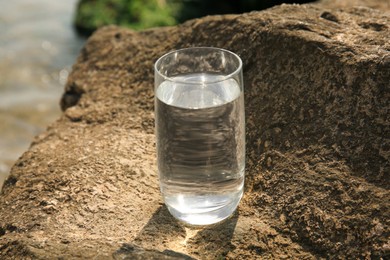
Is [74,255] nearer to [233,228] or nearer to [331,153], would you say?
[233,228]

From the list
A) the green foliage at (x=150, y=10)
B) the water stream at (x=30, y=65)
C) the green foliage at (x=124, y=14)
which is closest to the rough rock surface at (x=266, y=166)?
the water stream at (x=30, y=65)

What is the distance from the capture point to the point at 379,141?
7.49 ft

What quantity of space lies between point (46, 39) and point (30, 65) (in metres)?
0.78

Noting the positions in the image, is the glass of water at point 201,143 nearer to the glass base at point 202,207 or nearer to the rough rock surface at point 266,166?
the glass base at point 202,207

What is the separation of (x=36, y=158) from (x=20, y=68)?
492cm

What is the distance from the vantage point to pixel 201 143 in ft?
6.82

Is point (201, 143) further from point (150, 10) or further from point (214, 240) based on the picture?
point (150, 10)

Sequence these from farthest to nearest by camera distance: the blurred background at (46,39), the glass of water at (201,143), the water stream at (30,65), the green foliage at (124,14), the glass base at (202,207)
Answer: the green foliage at (124,14) → the blurred background at (46,39) → the water stream at (30,65) → the glass base at (202,207) → the glass of water at (201,143)

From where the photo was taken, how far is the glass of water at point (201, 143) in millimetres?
2078

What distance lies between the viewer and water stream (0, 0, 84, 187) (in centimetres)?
612

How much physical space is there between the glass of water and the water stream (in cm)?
357

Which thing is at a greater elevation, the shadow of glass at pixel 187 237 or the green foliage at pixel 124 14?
the shadow of glass at pixel 187 237

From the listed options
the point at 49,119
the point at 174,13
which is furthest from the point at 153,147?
the point at 174,13

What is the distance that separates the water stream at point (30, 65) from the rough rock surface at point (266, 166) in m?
2.99
